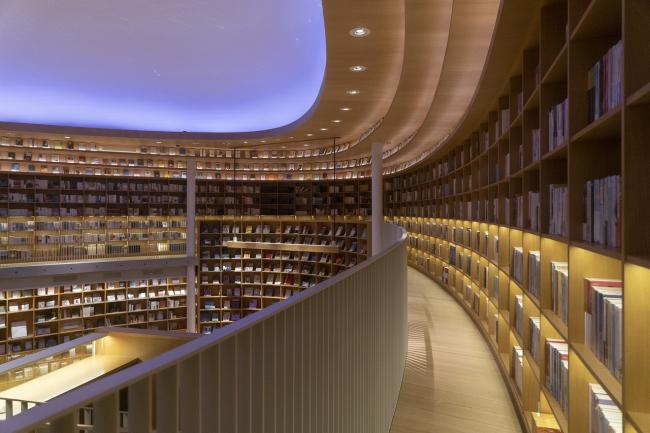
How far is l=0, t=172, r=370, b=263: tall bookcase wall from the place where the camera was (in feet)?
36.5

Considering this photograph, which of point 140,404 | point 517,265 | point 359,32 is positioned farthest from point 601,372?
point 359,32

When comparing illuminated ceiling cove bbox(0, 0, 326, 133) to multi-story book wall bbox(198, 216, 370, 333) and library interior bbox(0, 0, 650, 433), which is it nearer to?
library interior bbox(0, 0, 650, 433)

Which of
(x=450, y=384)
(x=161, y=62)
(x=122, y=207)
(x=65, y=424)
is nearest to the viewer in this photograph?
(x=65, y=424)

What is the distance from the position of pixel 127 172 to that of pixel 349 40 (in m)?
9.71

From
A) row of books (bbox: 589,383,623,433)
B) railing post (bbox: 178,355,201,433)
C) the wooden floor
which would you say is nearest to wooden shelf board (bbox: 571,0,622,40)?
row of books (bbox: 589,383,623,433)

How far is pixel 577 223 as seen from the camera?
2.21 meters

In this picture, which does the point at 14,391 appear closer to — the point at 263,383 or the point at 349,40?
the point at 263,383

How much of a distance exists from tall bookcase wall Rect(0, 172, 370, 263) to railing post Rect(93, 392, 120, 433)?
11.3 meters

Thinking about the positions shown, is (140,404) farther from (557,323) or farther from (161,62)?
(161,62)

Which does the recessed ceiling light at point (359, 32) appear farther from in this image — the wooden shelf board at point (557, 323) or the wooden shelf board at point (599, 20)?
the wooden shelf board at point (557, 323)

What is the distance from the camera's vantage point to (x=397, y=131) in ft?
28.8

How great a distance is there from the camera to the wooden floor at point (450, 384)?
3.43 meters

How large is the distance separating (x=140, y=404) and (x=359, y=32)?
168 inches

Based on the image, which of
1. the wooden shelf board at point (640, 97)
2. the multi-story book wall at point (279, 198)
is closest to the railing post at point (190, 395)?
the wooden shelf board at point (640, 97)
